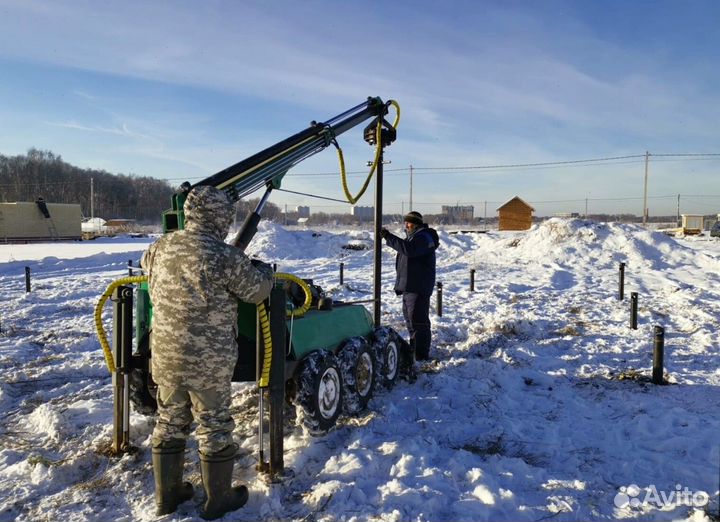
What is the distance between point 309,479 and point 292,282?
1.70 m

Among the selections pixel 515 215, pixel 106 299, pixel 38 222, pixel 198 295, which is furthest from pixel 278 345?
pixel 38 222

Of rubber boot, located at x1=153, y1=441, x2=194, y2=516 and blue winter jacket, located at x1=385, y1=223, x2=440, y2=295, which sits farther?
blue winter jacket, located at x1=385, y1=223, x2=440, y2=295

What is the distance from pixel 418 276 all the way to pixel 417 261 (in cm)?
20

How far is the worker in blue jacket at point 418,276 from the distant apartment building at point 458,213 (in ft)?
190

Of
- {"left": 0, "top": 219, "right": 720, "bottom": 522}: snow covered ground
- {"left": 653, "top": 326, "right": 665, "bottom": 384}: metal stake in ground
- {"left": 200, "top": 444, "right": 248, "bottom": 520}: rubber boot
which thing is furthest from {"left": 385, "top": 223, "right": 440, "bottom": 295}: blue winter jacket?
{"left": 200, "top": 444, "right": 248, "bottom": 520}: rubber boot

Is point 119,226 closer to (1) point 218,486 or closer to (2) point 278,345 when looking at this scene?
(2) point 278,345

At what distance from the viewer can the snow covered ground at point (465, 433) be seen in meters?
3.20

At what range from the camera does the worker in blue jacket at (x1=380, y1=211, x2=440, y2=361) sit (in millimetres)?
6449

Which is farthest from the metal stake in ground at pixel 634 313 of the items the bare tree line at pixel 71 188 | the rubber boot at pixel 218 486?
the bare tree line at pixel 71 188

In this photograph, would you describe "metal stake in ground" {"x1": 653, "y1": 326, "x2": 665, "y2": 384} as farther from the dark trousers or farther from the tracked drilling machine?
the tracked drilling machine

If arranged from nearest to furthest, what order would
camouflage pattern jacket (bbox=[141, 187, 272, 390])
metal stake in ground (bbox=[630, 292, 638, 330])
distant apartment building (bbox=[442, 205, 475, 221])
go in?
camouflage pattern jacket (bbox=[141, 187, 272, 390]) → metal stake in ground (bbox=[630, 292, 638, 330]) → distant apartment building (bbox=[442, 205, 475, 221])

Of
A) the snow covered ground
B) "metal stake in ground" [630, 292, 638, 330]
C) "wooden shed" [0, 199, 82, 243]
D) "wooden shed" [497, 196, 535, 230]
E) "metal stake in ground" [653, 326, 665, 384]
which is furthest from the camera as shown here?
"wooden shed" [497, 196, 535, 230]

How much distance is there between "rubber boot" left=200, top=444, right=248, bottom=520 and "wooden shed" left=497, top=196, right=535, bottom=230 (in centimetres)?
3735

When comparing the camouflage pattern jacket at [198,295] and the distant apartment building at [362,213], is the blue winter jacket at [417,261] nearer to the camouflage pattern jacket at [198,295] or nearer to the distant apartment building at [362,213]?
the camouflage pattern jacket at [198,295]
